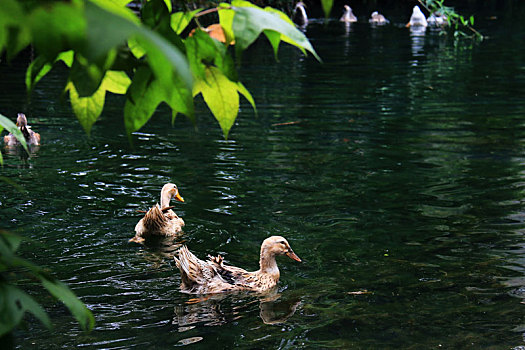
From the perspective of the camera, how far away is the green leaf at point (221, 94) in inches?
70.4

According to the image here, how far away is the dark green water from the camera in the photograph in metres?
6.32

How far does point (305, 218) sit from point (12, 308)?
8.05m

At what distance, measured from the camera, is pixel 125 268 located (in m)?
7.62

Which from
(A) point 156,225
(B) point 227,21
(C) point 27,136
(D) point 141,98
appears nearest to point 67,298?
(D) point 141,98

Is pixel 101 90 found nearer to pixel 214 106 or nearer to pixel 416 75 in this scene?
pixel 214 106

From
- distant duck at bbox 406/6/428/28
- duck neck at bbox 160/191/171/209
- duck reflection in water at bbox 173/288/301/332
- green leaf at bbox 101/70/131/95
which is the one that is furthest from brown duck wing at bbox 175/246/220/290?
distant duck at bbox 406/6/428/28

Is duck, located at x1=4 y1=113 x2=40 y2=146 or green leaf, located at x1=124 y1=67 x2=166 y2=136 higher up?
green leaf, located at x1=124 y1=67 x2=166 y2=136

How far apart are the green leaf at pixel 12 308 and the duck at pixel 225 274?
5.71 meters

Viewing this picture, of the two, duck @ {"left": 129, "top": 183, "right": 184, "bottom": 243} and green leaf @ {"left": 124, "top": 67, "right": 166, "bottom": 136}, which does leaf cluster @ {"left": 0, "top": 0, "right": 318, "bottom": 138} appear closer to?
green leaf @ {"left": 124, "top": 67, "right": 166, "bottom": 136}

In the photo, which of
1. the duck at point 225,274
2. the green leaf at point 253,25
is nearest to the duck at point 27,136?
the duck at point 225,274

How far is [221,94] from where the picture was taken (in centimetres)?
180

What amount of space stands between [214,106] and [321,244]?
6.69m

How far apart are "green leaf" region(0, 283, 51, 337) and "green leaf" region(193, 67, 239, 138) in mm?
678

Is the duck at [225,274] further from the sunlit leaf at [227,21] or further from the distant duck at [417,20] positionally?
the distant duck at [417,20]
